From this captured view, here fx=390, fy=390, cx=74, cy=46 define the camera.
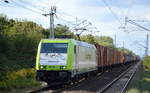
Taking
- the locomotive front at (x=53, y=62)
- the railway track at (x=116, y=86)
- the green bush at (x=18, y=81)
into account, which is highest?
the locomotive front at (x=53, y=62)

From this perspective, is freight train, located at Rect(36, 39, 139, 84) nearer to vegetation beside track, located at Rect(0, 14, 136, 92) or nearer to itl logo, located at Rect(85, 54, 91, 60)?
vegetation beside track, located at Rect(0, 14, 136, 92)

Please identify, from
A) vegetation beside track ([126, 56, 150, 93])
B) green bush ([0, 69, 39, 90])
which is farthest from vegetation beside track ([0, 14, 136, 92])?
vegetation beside track ([126, 56, 150, 93])

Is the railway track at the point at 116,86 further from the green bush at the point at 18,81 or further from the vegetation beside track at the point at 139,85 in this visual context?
the green bush at the point at 18,81

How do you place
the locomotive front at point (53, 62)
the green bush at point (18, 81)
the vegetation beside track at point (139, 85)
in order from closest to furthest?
the green bush at point (18, 81) < the vegetation beside track at point (139, 85) < the locomotive front at point (53, 62)

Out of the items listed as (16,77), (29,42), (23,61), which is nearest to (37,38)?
(29,42)

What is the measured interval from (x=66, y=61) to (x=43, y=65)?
138cm

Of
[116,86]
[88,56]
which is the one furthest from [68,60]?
[88,56]

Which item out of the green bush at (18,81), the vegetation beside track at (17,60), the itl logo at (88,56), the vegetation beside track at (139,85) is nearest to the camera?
the green bush at (18,81)

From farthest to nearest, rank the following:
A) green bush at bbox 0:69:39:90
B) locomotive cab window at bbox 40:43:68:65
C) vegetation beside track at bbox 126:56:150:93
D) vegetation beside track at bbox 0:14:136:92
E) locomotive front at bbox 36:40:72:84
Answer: vegetation beside track at bbox 0:14:136:92, locomotive cab window at bbox 40:43:68:65, locomotive front at bbox 36:40:72:84, vegetation beside track at bbox 126:56:150:93, green bush at bbox 0:69:39:90

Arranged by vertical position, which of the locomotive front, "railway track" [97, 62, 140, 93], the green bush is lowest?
"railway track" [97, 62, 140, 93]

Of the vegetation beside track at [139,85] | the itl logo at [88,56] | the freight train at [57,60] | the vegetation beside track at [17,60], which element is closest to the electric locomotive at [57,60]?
the freight train at [57,60]

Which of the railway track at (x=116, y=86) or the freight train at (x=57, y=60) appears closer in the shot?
the railway track at (x=116, y=86)

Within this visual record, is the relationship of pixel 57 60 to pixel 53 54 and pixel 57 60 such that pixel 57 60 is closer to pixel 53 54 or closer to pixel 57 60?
pixel 57 60

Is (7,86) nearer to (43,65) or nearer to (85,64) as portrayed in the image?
(43,65)
